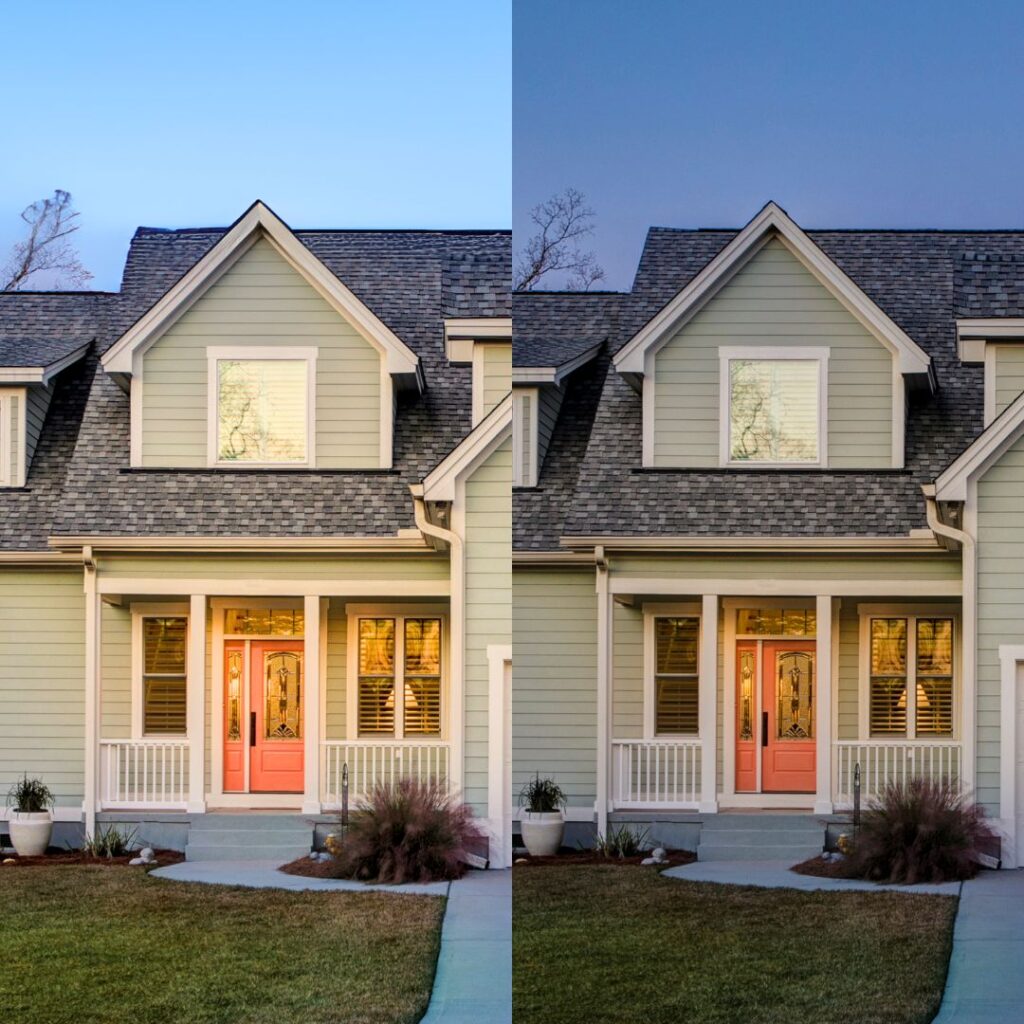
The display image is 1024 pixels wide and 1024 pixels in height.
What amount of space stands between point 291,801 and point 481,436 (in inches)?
69.9

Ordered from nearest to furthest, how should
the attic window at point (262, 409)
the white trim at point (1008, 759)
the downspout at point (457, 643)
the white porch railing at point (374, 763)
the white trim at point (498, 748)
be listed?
the white trim at point (1008, 759)
the white trim at point (498, 748)
the downspout at point (457, 643)
the white porch railing at point (374, 763)
the attic window at point (262, 409)

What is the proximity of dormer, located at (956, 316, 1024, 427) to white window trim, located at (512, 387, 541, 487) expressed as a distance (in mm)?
1503

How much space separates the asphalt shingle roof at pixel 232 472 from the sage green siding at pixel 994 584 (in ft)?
7.82

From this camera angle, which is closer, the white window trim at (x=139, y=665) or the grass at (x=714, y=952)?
the grass at (x=714, y=952)

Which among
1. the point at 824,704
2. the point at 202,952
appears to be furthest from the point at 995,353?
the point at 202,952

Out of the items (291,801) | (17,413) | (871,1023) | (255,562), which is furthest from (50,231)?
(871,1023)

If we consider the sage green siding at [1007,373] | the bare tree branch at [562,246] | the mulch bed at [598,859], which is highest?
the bare tree branch at [562,246]

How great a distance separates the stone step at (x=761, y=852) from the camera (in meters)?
5.11

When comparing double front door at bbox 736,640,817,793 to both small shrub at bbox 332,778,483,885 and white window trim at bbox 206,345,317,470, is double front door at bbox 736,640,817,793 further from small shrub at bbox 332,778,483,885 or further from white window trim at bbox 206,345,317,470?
white window trim at bbox 206,345,317,470

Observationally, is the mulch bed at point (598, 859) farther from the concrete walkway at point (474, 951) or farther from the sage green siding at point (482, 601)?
the sage green siding at point (482, 601)

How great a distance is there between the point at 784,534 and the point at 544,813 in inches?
51.5

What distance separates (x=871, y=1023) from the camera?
513 cm

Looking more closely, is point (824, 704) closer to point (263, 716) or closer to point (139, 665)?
point (263, 716)

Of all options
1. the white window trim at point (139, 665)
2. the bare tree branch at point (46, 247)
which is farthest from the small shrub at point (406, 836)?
the bare tree branch at point (46, 247)
